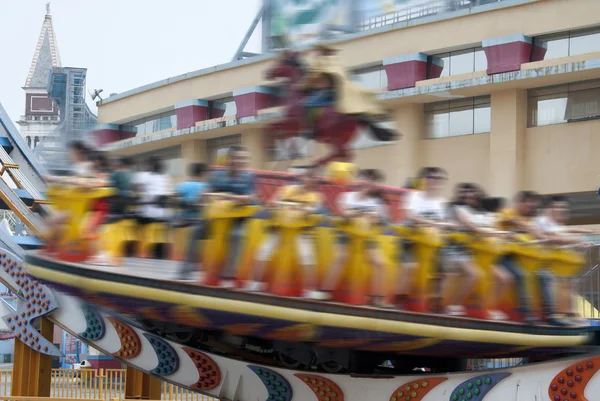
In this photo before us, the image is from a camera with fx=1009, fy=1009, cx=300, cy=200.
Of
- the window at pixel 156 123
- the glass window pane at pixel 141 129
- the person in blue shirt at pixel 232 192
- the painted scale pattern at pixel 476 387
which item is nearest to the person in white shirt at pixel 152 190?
the person in blue shirt at pixel 232 192

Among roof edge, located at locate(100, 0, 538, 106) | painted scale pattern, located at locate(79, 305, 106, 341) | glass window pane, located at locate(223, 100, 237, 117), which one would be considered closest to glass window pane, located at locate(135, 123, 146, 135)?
roof edge, located at locate(100, 0, 538, 106)

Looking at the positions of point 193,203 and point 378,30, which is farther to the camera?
point 378,30

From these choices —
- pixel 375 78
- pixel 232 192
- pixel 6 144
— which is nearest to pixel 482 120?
pixel 375 78

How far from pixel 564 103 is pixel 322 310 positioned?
35.4 ft

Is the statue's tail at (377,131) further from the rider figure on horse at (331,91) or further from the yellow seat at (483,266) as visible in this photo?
the yellow seat at (483,266)

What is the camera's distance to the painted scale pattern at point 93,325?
1185 centimetres

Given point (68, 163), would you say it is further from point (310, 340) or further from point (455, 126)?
point (455, 126)

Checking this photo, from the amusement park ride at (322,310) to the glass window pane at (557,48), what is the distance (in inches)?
340

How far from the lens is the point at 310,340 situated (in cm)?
912

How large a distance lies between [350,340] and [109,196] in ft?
8.66

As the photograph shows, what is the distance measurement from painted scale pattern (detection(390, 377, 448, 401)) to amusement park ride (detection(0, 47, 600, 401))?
1 centimetres

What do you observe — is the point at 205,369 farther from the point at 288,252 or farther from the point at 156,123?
the point at 156,123

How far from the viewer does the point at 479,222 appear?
9.85m

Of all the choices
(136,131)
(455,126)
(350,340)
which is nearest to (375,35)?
(455,126)
